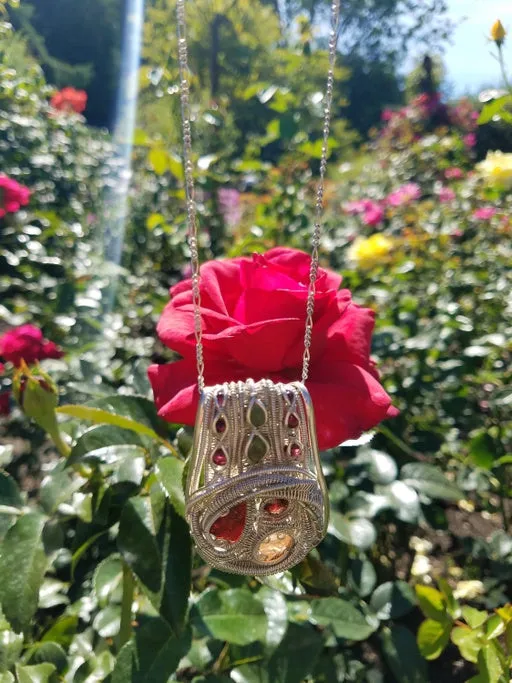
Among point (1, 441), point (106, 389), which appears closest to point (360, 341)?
point (106, 389)

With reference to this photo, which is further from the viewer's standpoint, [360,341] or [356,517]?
[356,517]

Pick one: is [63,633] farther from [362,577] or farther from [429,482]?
[429,482]

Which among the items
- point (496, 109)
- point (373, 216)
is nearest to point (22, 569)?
point (496, 109)

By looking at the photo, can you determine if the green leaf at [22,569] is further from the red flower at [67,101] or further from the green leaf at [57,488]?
the red flower at [67,101]

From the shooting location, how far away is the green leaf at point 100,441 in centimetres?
59

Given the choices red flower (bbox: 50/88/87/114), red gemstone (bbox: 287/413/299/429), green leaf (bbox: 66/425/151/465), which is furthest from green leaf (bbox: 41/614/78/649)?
red flower (bbox: 50/88/87/114)

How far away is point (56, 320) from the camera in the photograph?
4.64 feet

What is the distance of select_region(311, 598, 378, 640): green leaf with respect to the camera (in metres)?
0.73

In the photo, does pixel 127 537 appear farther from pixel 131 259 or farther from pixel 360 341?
pixel 131 259

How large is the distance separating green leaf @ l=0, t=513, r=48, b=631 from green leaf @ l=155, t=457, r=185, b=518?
0.17 metres

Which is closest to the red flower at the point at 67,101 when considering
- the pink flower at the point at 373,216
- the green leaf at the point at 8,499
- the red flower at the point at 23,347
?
the pink flower at the point at 373,216

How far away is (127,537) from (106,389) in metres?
0.34

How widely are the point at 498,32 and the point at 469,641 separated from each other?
0.87 m

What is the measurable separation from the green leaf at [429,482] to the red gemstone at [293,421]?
0.52 m
